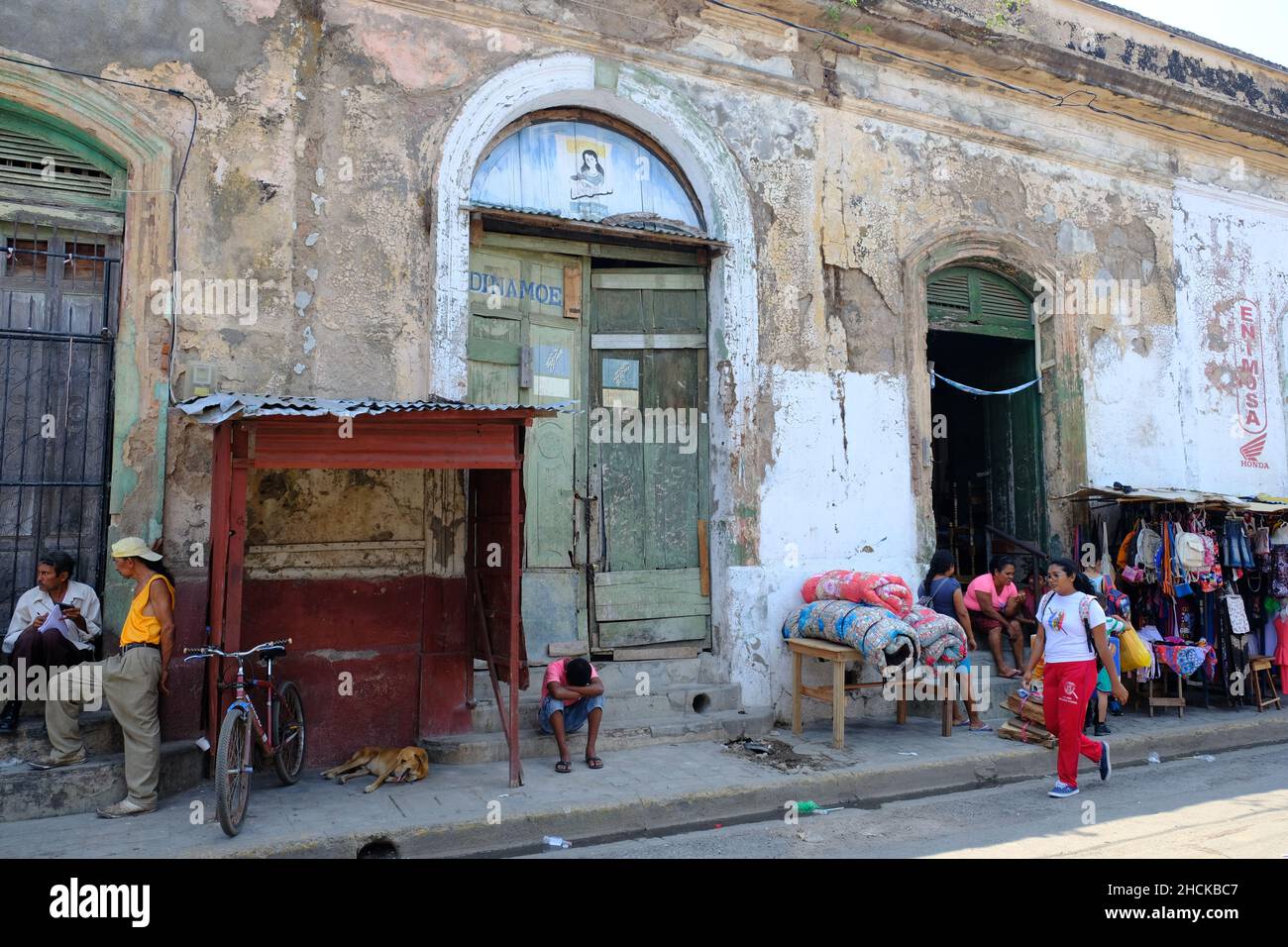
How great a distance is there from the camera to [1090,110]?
34.2 feet

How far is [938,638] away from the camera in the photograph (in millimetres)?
7141

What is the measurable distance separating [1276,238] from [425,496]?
11228mm

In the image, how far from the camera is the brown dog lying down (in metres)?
6.14

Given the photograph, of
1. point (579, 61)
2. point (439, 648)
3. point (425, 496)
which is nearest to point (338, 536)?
point (425, 496)

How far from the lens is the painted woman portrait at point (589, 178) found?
8.20 meters

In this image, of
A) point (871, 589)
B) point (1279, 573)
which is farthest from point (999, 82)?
point (871, 589)

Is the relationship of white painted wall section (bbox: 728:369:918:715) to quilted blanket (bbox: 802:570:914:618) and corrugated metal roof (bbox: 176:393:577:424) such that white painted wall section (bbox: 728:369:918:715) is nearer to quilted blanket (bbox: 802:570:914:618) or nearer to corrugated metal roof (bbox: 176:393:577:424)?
quilted blanket (bbox: 802:570:914:618)

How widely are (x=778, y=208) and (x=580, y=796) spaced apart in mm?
5543

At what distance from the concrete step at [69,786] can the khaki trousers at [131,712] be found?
134 mm

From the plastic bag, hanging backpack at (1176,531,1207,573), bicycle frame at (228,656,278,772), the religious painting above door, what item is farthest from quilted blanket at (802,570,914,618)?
bicycle frame at (228,656,278,772)

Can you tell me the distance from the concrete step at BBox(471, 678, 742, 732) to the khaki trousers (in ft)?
7.70

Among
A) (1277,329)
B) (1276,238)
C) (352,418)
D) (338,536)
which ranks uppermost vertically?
(1276,238)
